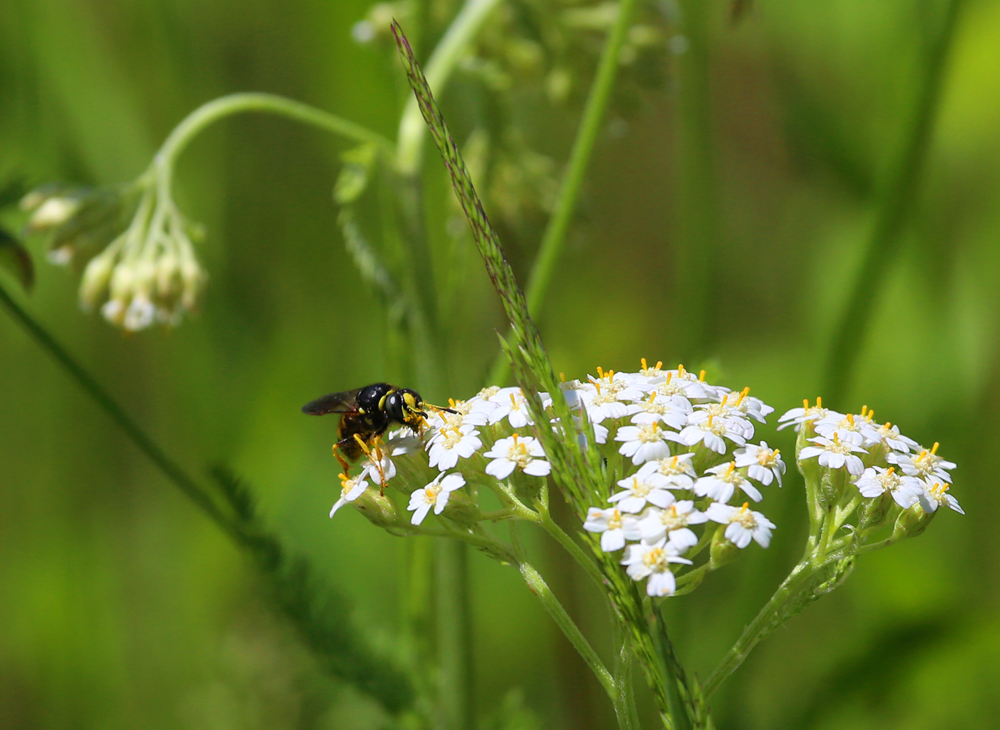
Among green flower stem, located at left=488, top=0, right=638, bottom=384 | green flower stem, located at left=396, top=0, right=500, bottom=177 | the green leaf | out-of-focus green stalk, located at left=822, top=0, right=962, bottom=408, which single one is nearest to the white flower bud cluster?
green flower stem, located at left=488, top=0, right=638, bottom=384

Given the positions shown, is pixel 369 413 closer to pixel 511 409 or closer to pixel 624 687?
pixel 511 409

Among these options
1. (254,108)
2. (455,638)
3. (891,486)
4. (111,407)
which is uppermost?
(254,108)

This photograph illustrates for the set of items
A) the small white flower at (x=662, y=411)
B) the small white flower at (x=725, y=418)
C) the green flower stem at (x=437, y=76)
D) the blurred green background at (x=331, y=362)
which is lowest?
the blurred green background at (x=331, y=362)

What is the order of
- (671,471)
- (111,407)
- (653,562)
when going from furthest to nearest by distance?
1. (111,407)
2. (671,471)
3. (653,562)

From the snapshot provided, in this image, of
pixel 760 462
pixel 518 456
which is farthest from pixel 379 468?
pixel 760 462

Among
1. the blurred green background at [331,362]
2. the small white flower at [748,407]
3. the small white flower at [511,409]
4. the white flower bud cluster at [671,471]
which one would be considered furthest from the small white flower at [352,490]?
the blurred green background at [331,362]

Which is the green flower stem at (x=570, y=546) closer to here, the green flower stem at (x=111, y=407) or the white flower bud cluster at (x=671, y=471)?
the white flower bud cluster at (x=671, y=471)

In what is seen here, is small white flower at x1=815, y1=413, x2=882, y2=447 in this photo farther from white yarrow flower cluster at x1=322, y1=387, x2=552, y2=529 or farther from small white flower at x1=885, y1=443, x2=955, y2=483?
white yarrow flower cluster at x1=322, y1=387, x2=552, y2=529
